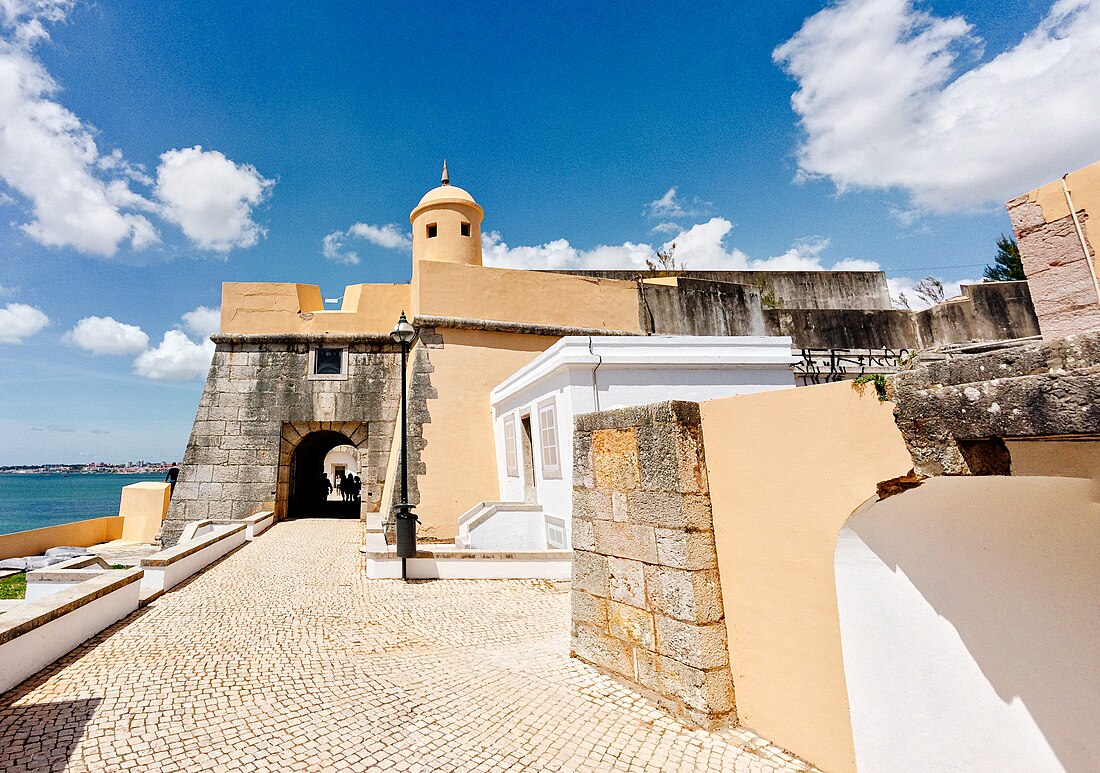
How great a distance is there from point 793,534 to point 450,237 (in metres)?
13.9

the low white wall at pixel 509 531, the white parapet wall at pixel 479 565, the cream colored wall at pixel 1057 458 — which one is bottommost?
the white parapet wall at pixel 479 565

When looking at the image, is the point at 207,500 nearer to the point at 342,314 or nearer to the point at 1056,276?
the point at 342,314

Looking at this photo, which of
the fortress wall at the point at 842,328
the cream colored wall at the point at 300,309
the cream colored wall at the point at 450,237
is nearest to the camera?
the cream colored wall at the point at 300,309

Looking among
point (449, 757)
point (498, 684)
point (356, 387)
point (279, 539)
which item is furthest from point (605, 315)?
point (449, 757)

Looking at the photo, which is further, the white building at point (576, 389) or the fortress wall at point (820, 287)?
the fortress wall at point (820, 287)

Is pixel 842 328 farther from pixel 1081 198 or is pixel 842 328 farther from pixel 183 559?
pixel 183 559

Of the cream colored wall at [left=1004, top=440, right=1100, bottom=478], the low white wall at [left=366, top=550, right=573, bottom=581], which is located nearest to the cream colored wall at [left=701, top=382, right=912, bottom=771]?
the cream colored wall at [left=1004, top=440, right=1100, bottom=478]

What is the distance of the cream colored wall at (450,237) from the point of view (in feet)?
49.2

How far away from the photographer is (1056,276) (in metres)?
2.85

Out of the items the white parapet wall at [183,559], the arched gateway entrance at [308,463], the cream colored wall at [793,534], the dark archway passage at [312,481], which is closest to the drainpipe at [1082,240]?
the cream colored wall at [793,534]

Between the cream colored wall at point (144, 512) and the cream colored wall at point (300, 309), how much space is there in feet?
26.3

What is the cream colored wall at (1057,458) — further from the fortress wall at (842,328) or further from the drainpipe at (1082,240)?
the fortress wall at (842,328)

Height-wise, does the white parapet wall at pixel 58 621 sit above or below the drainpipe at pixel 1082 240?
below

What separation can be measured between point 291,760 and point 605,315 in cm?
1277
